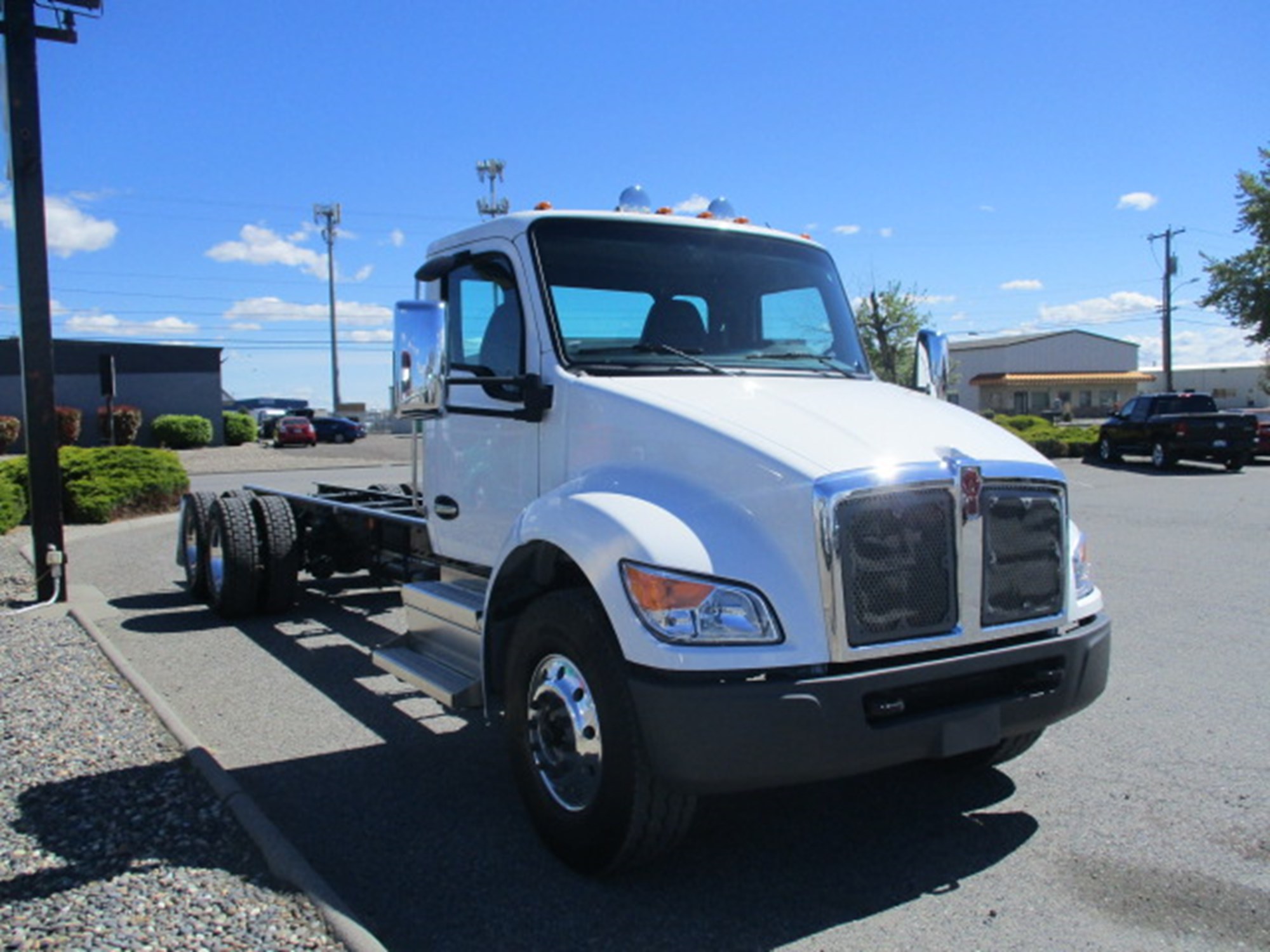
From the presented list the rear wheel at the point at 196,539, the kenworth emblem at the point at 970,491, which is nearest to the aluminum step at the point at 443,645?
the kenworth emblem at the point at 970,491

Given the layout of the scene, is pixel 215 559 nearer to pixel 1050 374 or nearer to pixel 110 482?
pixel 110 482

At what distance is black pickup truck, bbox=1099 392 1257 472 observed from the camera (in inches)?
925

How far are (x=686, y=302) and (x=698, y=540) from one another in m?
1.65

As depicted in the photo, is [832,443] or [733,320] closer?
[832,443]

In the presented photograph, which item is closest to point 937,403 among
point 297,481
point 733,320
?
point 733,320

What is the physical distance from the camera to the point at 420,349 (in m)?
4.42

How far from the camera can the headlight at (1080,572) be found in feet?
12.6

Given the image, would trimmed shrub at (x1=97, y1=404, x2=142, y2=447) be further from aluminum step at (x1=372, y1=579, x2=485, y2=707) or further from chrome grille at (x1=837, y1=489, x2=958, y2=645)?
chrome grille at (x1=837, y1=489, x2=958, y2=645)

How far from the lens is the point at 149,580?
10.3 metres

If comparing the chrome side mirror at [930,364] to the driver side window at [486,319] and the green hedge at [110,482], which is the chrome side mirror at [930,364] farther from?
the green hedge at [110,482]

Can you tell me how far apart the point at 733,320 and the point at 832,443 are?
138cm

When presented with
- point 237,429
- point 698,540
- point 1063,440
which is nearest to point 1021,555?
point 698,540

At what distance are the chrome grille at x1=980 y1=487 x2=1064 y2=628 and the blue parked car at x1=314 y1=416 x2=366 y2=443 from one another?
49.7 meters

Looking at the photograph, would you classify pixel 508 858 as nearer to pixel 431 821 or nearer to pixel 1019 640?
pixel 431 821
